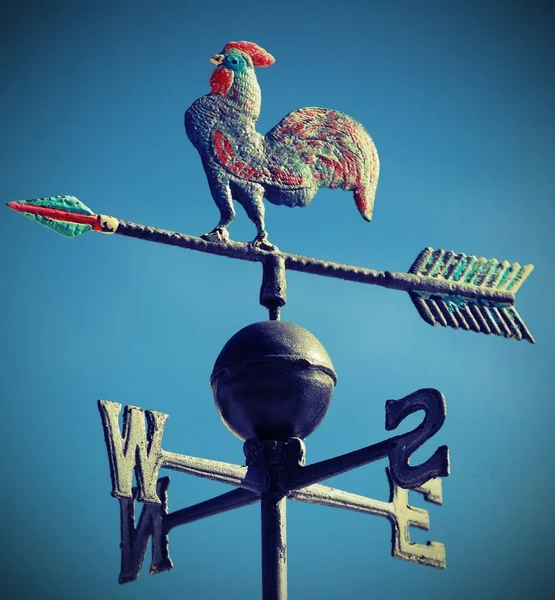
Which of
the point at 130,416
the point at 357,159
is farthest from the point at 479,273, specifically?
the point at 130,416

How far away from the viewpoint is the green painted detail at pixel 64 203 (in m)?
2.93

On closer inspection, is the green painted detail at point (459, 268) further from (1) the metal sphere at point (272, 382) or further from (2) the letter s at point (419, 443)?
(2) the letter s at point (419, 443)

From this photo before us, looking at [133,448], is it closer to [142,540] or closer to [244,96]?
[142,540]

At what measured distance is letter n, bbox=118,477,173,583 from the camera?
2639mm

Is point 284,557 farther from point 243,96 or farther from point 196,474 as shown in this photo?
point 243,96

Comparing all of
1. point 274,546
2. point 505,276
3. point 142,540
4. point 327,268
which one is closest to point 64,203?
point 327,268

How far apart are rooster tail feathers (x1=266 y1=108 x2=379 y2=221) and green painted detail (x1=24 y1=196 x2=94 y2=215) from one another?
76 cm

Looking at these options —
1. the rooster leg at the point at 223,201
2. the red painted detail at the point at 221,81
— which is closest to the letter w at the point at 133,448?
the rooster leg at the point at 223,201

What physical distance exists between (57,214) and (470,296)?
150 centimetres

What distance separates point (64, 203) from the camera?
296 centimetres

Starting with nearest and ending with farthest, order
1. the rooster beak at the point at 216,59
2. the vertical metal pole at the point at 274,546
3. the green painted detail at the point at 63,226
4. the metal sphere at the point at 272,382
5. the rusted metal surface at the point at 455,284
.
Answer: the vertical metal pole at the point at 274,546
the metal sphere at the point at 272,382
the green painted detail at the point at 63,226
the rusted metal surface at the point at 455,284
the rooster beak at the point at 216,59

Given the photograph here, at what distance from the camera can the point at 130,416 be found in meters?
2.51

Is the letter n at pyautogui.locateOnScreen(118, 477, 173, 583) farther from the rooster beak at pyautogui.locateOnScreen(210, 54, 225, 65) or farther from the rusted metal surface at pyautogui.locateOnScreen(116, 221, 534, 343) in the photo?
the rooster beak at pyautogui.locateOnScreen(210, 54, 225, 65)

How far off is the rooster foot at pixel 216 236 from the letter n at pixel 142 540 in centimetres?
86
